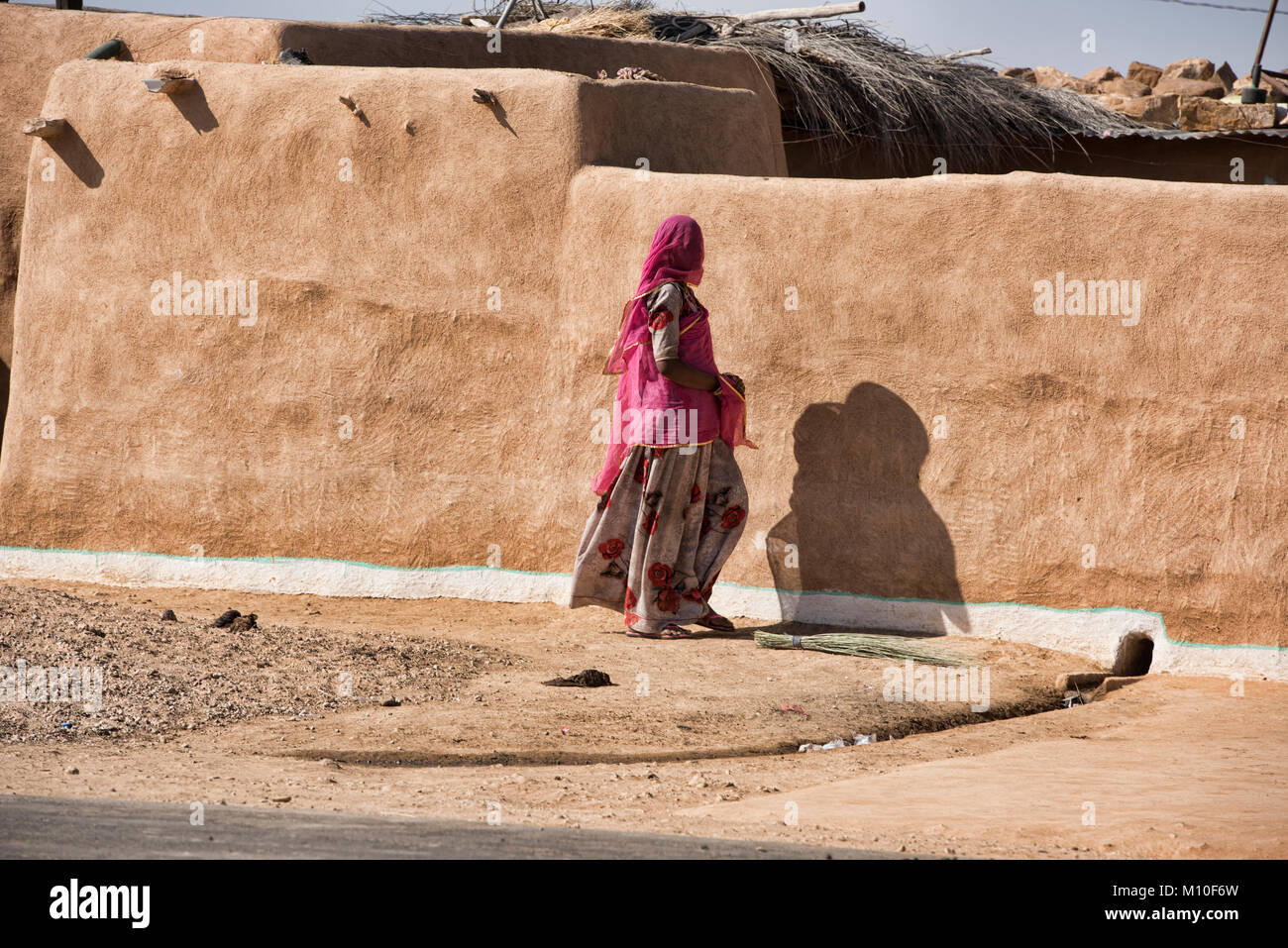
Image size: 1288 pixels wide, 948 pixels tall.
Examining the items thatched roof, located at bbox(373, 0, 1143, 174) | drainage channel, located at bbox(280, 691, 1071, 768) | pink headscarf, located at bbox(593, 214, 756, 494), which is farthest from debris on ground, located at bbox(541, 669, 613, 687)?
thatched roof, located at bbox(373, 0, 1143, 174)

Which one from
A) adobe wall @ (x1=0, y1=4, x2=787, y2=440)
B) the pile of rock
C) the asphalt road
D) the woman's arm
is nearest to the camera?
the asphalt road

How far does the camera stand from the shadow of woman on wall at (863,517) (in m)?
6.12

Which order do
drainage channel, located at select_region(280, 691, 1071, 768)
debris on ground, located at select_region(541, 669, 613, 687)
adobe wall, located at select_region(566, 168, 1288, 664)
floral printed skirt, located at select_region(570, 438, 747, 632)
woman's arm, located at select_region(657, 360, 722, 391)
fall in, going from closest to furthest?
drainage channel, located at select_region(280, 691, 1071, 768), debris on ground, located at select_region(541, 669, 613, 687), adobe wall, located at select_region(566, 168, 1288, 664), woman's arm, located at select_region(657, 360, 722, 391), floral printed skirt, located at select_region(570, 438, 747, 632)

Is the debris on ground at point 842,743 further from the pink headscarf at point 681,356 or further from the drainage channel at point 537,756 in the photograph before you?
the pink headscarf at point 681,356

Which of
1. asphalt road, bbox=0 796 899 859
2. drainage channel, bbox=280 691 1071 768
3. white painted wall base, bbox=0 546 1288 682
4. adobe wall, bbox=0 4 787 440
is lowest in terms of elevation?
drainage channel, bbox=280 691 1071 768

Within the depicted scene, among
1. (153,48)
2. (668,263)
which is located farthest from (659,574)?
(153,48)

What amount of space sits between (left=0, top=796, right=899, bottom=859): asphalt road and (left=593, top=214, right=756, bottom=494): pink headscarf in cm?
295

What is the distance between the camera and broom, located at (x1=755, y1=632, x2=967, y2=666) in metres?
5.65

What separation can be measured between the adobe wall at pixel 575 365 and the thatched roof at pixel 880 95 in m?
3.10

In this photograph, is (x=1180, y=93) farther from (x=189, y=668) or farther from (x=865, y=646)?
(x=189, y=668)

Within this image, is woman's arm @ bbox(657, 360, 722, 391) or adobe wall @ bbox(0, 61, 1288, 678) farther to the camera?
woman's arm @ bbox(657, 360, 722, 391)

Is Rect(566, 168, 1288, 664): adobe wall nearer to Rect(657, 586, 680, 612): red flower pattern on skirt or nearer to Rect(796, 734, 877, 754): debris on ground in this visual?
Rect(657, 586, 680, 612): red flower pattern on skirt

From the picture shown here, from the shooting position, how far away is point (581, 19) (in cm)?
996
